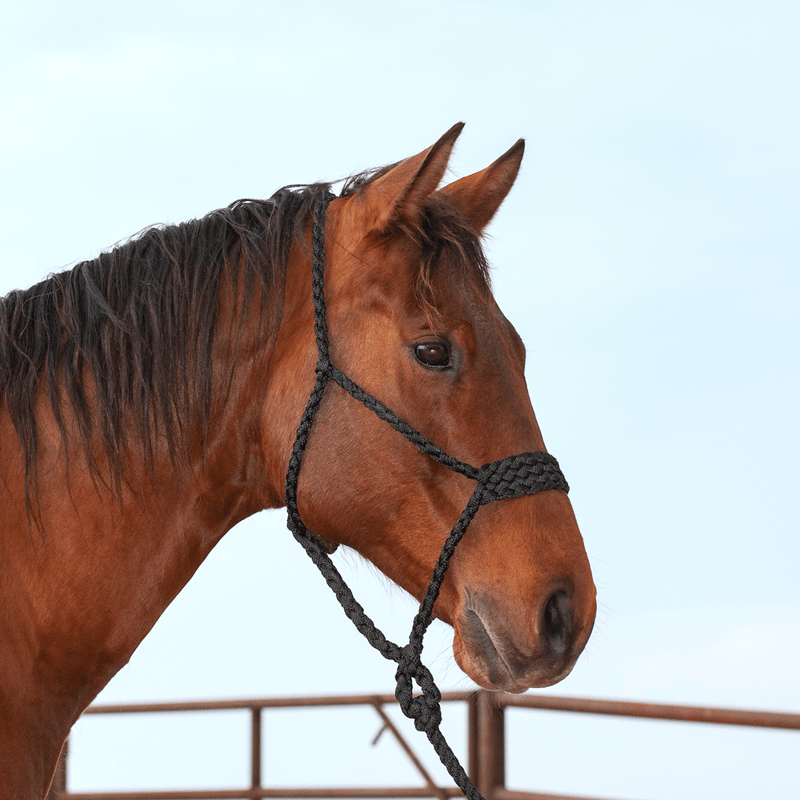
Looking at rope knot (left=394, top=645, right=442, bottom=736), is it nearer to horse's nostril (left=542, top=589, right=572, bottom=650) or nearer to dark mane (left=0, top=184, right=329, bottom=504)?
horse's nostril (left=542, top=589, right=572, bottom=650)

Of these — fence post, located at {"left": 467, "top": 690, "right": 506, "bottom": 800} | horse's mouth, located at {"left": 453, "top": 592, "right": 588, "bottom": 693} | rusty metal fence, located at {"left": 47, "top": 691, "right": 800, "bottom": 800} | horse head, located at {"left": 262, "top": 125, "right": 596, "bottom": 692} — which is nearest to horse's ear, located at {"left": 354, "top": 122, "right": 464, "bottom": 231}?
horse head, located at {"left": 262, "top": 125, "right": 596, "bottom": 692}

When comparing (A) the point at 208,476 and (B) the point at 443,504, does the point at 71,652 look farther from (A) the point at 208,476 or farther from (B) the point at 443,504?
(B) the point at 443,504

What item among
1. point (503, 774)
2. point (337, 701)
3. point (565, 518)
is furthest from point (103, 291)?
point (337, 701)

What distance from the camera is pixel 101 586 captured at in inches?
79.6

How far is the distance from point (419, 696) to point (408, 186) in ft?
3.92

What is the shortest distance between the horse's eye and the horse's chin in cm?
54

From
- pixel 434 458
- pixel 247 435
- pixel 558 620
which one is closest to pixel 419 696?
pixel 558 620

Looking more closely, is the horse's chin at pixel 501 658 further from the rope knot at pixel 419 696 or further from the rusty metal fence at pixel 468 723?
the rusty metal fence at pixel 468 723

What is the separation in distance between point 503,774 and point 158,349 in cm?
389

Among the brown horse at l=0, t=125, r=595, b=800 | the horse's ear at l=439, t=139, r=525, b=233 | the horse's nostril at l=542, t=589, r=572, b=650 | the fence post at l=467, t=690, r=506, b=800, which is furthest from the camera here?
the fence post at l=467, t=690, r=506, b=800

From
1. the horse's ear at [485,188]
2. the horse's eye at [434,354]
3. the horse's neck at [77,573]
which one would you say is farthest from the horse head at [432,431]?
the horse's neck at [77,573]

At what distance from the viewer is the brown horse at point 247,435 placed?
6.37ft

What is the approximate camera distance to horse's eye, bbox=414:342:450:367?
1955 mm

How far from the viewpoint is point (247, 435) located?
2.13 meters
